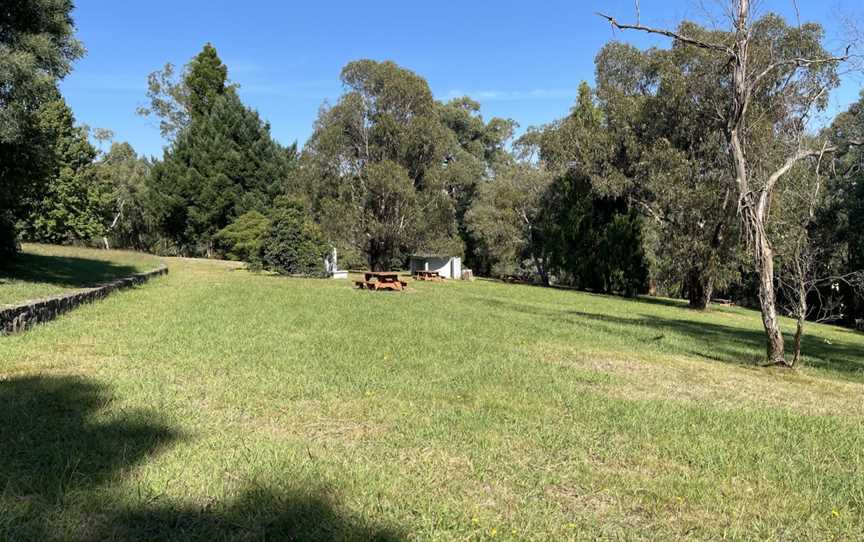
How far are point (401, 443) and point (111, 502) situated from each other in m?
1.76

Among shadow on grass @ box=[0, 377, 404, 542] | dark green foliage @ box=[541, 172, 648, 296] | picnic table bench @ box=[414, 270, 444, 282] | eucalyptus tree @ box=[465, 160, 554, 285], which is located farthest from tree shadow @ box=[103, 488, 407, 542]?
eucalyptus tree @ box=[465, 160, 554, 285]

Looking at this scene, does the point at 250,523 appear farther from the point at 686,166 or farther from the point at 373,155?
the point at 373,155

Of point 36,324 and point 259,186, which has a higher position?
point 259,186

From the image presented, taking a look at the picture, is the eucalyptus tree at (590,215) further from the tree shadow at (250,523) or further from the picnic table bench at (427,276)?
the tree shadow at (250,523)

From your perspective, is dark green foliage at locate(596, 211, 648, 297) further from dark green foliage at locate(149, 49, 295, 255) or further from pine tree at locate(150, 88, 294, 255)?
pine tree at locate(150, 88, 294, 255)

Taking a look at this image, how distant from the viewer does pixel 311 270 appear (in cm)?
2380

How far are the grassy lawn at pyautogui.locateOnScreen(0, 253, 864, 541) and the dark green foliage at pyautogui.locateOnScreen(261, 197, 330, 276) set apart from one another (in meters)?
15.2

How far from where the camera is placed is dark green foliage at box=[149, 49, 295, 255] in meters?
37.1

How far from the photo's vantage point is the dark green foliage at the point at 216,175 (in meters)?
37.1

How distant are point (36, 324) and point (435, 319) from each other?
6.52m

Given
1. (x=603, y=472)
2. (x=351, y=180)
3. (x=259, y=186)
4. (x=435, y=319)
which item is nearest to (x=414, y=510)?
(x=603, y=472)

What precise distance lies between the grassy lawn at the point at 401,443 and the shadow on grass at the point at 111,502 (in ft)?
0.04

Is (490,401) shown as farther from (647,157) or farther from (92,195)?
(92,195)

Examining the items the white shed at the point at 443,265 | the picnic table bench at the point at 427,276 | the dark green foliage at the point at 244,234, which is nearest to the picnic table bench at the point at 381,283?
the picnic table bench at the point at 427,276
